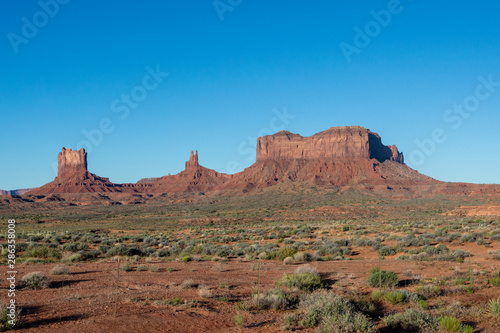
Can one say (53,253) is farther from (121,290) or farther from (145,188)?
(145,188)

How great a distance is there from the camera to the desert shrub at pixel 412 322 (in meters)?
8.22

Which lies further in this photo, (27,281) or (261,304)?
(27,281)

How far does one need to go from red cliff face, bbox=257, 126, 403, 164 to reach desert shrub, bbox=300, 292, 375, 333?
13048 cm

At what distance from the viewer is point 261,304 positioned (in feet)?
32.7

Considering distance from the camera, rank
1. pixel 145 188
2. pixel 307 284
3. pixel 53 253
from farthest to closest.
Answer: pixel 145 188
pixel 53 253
pixel 307 284

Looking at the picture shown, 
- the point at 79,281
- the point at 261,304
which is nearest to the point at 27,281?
the point at 79,281

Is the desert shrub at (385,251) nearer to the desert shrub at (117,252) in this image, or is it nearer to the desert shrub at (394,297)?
the desert shrub at (394,297)

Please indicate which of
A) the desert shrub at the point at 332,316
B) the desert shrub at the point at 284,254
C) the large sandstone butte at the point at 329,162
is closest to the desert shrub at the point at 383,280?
the desert shrub at the point at 332,316

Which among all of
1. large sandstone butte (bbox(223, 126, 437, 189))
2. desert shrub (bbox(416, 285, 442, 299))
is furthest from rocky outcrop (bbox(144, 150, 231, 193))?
desert shrub (bbox(416, 285, 442, 299))

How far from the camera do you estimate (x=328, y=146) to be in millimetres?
A: 140000

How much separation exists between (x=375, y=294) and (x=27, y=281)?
34.7 feet

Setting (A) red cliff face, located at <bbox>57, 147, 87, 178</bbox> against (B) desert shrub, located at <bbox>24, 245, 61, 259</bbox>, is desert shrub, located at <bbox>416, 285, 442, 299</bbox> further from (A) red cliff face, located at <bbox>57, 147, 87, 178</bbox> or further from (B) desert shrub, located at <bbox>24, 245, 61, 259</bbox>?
(A) red cliff face, located at <bbox>57, 147, 87, 178</bbox>

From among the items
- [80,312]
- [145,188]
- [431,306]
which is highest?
[145,188]

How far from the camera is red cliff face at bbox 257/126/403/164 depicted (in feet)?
448
